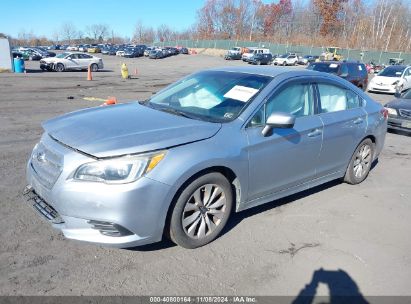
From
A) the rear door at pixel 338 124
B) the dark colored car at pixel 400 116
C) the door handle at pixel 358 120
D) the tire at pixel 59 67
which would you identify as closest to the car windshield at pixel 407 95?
the dark colored car at pixel 400 116

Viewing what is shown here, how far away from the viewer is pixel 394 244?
3.84 m

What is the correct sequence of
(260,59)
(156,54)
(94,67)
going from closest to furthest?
(94,67) → (260,59) → (156,54)

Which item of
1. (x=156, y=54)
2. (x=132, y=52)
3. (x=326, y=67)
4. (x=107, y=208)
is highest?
(x=326, y=67)

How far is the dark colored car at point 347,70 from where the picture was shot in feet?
51.5

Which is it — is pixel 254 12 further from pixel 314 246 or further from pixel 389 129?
pixel 314 246

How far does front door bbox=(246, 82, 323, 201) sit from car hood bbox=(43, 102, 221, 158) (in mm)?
519

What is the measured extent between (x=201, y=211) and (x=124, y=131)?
104cm

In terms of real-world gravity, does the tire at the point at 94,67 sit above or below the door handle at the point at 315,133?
below

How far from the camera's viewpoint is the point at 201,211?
3449 millimetres

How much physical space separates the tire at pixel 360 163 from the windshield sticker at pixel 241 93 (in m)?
2.18

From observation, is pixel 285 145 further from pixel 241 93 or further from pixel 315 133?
pixel 241 93

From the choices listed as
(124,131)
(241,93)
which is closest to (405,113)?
(241,93)

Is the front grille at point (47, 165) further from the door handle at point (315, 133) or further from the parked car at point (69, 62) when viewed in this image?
the parked car at point (69, 62)

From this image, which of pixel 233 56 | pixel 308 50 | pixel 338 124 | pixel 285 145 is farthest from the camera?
pixel 308 50
